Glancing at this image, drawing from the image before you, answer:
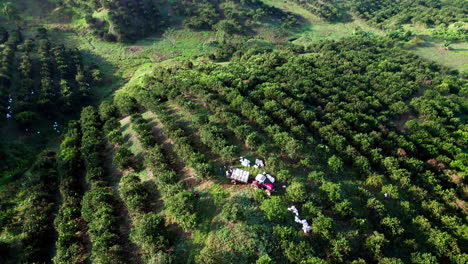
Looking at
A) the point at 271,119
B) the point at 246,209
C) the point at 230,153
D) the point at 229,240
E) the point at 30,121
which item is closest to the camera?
the point at 229,240

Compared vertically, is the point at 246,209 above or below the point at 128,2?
below

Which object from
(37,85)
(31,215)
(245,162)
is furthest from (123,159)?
(37,85)

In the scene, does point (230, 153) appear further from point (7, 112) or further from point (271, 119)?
point (7, 112)

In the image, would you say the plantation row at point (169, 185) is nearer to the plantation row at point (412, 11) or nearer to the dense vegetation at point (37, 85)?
the dense vegetation at point (37, 85)

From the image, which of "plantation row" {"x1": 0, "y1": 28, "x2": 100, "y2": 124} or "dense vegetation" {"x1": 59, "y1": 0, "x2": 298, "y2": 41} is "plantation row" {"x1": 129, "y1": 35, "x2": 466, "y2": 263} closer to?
"plantation row" {"x1": 0, "y1": 28, "x2": 100, "y2": 124}

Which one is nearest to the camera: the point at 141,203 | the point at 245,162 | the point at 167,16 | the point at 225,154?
the point at 141,203

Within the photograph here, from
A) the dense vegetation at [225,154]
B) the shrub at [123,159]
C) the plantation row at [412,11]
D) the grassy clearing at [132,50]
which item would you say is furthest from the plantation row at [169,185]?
the plantation row at [412,11]

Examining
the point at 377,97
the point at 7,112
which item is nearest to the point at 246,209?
the point at 377,97

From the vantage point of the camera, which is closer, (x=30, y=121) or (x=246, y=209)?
(x=246, y=209)

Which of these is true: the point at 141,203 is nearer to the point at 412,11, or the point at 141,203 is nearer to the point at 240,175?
the point at 240,175
